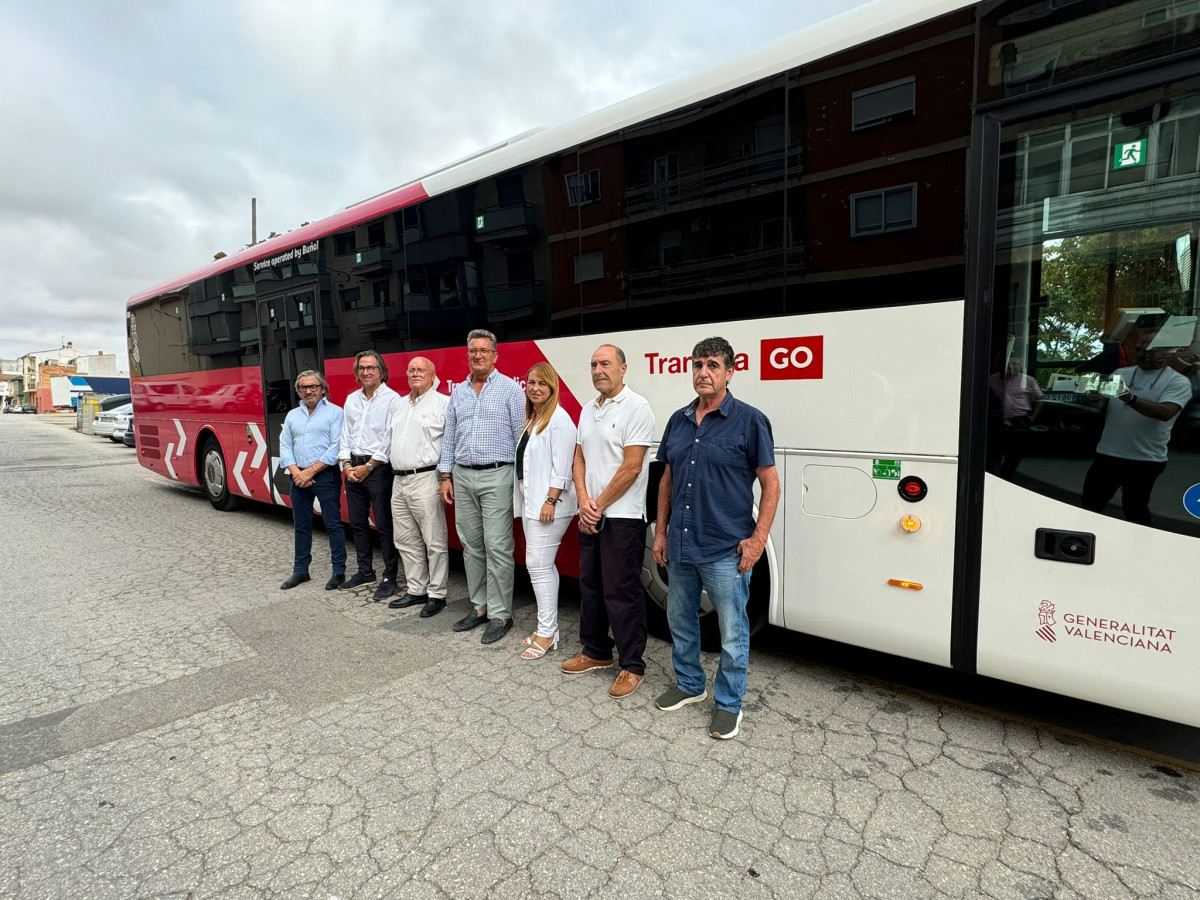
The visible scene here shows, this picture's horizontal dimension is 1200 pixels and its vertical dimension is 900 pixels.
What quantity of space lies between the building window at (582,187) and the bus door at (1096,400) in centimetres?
213

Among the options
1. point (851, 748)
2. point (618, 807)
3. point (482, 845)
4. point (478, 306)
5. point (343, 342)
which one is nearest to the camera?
point (482, 845)

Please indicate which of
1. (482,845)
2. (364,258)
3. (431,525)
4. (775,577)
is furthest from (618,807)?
(364,258)

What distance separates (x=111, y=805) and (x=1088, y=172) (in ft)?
14.8

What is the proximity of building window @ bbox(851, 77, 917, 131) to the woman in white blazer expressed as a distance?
6.67ft

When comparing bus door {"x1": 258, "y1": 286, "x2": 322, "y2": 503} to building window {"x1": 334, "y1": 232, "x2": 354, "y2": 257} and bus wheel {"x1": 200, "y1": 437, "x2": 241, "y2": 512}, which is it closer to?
building window {"x1": 334, "y1": 232, "x2": 354, "y2": 257}

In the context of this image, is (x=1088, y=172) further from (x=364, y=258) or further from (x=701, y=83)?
(x=364, y=258)

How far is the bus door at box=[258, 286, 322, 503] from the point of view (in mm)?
6680

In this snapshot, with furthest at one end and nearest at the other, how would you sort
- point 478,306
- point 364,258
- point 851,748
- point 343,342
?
point 343,342
point 364,258
point 478,306
point 851,748

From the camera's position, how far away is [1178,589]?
247 centimetres

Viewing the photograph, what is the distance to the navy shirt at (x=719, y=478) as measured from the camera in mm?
3035

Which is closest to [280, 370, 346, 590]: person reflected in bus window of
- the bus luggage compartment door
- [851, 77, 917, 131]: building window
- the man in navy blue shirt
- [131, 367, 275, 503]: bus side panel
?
[131, 367, 275, 503]: bus side panel

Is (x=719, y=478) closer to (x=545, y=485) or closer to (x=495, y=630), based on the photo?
(x=545, y=485)

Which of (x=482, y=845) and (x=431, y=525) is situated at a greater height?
(x=431, y=525)

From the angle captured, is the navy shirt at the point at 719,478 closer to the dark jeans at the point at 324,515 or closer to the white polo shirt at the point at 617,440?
the white polo shirt at the point at 617,440
